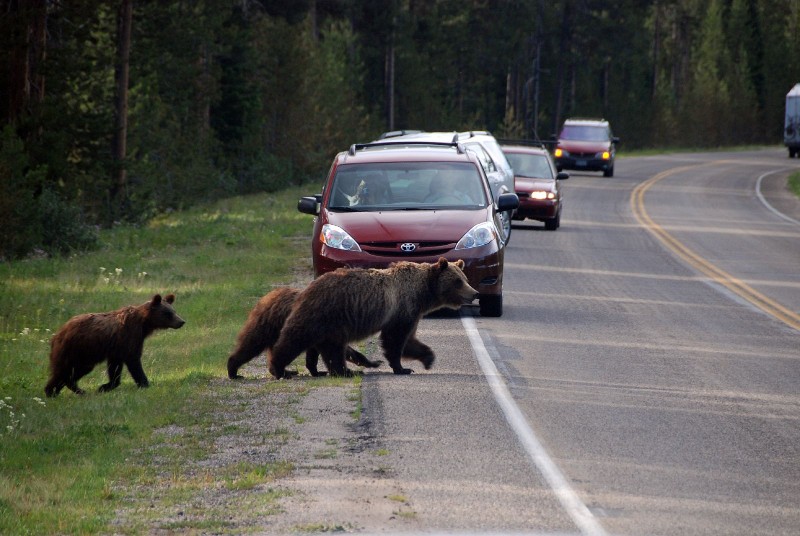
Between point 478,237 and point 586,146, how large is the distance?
129 ft

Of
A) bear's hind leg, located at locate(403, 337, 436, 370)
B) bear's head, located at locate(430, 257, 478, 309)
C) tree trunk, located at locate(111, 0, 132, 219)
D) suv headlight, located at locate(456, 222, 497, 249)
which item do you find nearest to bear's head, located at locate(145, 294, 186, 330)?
bear's hind leg, located at locate(403, 337, 436, 370)

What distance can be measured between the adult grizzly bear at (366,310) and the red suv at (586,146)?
41.7 meters

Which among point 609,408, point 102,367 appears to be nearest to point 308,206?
point 102,367

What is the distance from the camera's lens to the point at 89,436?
900 centimetres

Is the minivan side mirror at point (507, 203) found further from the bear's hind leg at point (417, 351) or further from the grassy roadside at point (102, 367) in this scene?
the bear's hind leg at point (417, 351)

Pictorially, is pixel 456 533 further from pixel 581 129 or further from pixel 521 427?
pixel 581 129

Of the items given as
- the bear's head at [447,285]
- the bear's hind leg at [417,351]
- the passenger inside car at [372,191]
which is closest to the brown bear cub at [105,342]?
the bear's hind leg at [417,351]

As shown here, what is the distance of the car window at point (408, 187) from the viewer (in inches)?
603

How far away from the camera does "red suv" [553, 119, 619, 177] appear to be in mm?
52469

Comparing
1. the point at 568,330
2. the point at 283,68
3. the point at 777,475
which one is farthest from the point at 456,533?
the point at 283,68

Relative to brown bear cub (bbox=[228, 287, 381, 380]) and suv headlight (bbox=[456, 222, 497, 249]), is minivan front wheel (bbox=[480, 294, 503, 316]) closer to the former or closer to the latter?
suv headlight (bbox=[456, 222, 497, 249])

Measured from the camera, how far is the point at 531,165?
93.0ft

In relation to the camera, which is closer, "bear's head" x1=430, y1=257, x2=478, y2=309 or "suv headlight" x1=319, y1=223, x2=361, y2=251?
"bear's head" x1=430, y1=257, x2=478, y2=309

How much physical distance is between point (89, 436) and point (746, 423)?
4.80 metres
